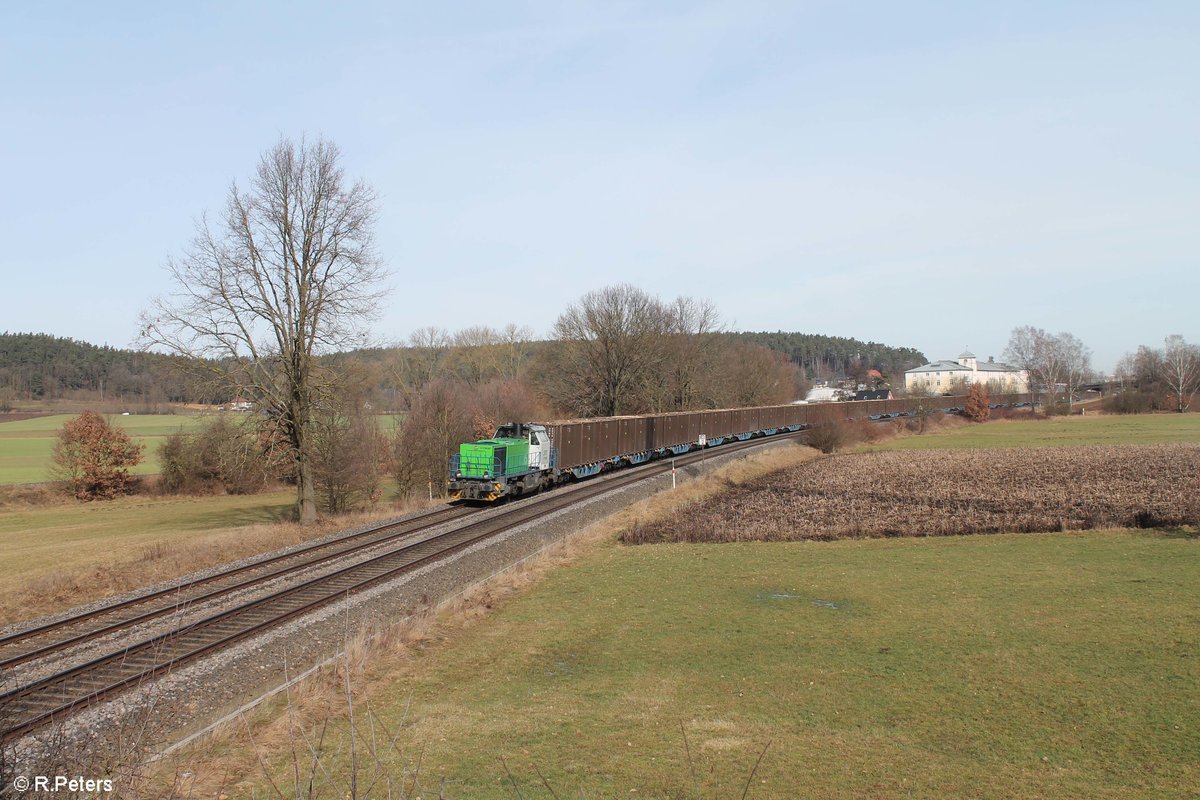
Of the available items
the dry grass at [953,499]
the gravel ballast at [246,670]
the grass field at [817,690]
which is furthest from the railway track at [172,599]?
the dry grass at [953,499]

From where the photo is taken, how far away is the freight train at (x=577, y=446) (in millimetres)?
31922

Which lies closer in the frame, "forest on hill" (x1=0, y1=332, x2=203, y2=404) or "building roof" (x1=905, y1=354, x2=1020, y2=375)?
"forest on hill" (x1=0, y1=332, x2=203, y2=404)

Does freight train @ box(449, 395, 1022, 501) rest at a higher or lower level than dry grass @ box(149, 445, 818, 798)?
higher

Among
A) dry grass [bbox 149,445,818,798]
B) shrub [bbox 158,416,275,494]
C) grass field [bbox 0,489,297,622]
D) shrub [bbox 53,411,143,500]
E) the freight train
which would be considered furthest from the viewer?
shrub [bbox 158,416,275,494]

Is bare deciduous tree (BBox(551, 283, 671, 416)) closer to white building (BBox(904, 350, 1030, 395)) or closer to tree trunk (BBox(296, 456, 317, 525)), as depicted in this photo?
tree trunk (BBox(296, 456, 317, 525))

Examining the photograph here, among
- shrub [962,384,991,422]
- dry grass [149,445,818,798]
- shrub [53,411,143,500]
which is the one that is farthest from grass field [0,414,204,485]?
shrub [962,384,991,422]

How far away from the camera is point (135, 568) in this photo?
21.4m

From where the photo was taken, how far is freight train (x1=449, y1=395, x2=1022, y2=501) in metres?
31.9

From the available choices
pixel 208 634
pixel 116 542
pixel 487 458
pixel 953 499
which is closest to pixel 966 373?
pixel 953 499

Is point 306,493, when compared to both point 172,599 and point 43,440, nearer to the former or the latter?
point 172,599

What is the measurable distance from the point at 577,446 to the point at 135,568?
22497 mm

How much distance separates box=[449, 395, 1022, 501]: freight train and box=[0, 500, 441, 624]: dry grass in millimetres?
4492

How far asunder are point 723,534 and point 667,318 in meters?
60.5

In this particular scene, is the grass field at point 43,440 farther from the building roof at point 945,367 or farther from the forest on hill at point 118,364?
the building roof at point 945,367
